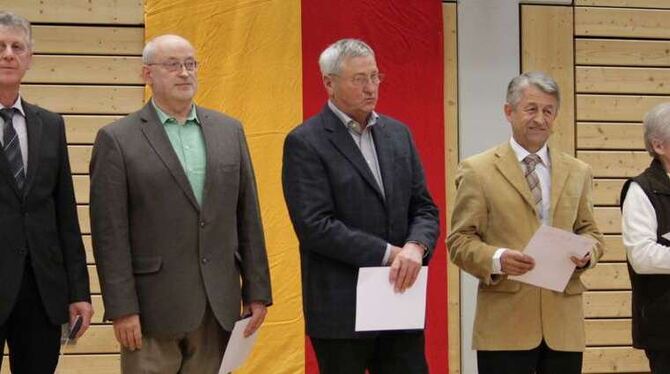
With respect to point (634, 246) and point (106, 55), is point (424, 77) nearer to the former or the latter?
point (106, 55)

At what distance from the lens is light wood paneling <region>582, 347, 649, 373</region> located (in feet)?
18.5

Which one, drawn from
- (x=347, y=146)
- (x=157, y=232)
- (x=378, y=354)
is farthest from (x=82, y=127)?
(x=378, y=354)

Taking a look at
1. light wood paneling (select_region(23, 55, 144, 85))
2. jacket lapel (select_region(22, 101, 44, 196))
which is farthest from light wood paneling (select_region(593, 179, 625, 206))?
jacket lapel (select_region(22, 101, 44, 196))

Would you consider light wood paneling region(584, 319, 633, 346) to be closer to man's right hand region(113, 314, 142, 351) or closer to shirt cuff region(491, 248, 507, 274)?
shirt cuff region(491, 248, 507, 274)

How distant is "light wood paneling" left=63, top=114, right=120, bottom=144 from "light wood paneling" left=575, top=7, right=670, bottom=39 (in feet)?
9.69

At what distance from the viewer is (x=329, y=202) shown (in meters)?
3.11

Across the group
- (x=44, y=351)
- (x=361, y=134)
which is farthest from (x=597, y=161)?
(x=44, y=351)

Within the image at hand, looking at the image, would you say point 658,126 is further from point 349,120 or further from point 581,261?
point 349,120

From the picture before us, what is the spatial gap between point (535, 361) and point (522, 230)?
0.48m

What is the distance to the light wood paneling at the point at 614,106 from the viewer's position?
5680 mm

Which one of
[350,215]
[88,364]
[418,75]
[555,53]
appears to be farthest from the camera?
[555,53]

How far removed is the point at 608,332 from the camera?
568 cm

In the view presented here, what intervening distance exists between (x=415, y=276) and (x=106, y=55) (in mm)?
2868

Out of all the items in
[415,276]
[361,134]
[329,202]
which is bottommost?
[415,276]
